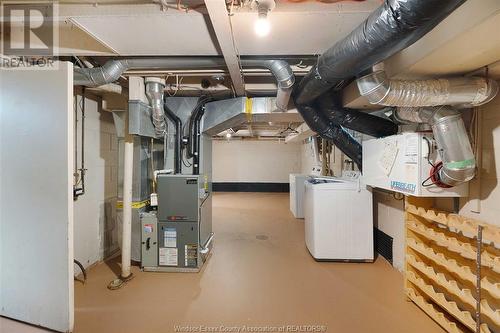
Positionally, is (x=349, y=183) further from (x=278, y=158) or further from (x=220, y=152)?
(x=220, y=152)

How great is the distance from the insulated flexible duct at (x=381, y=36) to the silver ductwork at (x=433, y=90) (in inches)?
7.9

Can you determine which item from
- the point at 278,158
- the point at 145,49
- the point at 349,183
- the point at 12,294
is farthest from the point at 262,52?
the point at 278,158

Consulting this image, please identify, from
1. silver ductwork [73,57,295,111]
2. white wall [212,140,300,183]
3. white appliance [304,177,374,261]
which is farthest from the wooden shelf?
white wall [212,140,300,183]

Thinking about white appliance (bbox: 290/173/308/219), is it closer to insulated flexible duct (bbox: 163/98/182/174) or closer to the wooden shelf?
insulated flexible duct (bbox: 163/98/182/174)

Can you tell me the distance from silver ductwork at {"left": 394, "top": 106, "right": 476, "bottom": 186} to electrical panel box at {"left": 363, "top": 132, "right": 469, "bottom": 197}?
10 centimetres

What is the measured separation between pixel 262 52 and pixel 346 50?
796mm

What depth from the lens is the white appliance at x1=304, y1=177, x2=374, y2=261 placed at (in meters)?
2.87

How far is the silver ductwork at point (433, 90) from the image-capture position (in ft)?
4.82

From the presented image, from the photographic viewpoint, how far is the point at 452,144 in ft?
5.02

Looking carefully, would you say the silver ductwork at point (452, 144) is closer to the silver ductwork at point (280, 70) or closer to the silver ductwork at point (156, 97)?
the silver ductwork at point (280, 70)

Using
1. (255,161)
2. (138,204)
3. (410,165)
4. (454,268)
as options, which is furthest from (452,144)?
(255,161)

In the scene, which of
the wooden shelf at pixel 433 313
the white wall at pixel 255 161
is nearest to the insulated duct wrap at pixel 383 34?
the wooden shelf at pixel 433 313

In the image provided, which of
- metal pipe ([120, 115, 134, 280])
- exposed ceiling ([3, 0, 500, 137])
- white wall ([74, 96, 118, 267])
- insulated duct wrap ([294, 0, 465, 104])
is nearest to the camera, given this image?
insulated duct wrap ([294, 0, 465, 104])

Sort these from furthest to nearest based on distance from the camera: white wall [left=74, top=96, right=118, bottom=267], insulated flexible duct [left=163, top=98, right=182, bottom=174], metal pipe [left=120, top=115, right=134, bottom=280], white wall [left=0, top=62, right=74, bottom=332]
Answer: insulated flexible duct [left=163, top=98, right=182, bottom=174], white wall [left=74, top=96, right=118, bottom=267], metal pipe [left=120, top=115, right=134, bottom=280], white wall [left=0, top=62, right=74, bottom=332]
